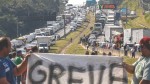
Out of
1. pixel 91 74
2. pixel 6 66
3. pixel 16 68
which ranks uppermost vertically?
pixel 6 66

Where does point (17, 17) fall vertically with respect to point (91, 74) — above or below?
below

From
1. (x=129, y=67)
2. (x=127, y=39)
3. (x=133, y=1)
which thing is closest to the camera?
(x=129, y=67)

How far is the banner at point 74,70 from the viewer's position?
839 centimetres

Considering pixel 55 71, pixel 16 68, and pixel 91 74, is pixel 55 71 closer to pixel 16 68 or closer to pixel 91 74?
pixel 91 74

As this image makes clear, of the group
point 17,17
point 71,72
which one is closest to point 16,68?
point 71,72

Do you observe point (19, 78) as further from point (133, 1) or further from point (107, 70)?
point (133, 1)

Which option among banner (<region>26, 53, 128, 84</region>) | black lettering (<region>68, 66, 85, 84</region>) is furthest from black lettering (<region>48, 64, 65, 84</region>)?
black lettering (<region>68, 66, 85, 84</region>)

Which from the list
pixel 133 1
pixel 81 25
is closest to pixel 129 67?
pixel 81 25

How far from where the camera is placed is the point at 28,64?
8.27 meters

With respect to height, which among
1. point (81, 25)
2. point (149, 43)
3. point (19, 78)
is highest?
point (149, 43)

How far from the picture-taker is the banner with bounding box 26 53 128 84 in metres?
8.39

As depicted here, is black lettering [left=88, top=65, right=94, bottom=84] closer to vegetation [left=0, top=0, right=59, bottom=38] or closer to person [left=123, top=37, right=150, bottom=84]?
person [left=123, top=37, right=150, bottom=84]

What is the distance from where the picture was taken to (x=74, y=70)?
851 cm

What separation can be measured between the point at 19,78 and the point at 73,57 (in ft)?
15.1
